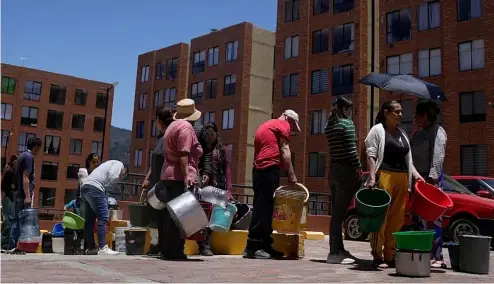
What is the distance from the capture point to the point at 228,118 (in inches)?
1916

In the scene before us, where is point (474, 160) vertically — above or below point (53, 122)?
below

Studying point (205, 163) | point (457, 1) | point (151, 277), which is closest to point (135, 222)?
point (205, 163)

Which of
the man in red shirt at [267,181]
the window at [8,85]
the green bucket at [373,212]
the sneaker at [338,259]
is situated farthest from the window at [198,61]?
the green bucket at [373,212]

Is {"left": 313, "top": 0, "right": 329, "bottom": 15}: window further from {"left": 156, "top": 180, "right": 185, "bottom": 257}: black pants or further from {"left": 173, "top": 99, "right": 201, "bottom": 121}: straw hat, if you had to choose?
{"left": 156, "top": 180, "right": 185, "bottom": 257}: black pants

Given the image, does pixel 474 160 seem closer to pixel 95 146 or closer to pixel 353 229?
pixel 353 229

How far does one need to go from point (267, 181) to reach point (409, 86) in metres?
2.79

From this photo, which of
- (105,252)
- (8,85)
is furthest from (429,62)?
(8,85)

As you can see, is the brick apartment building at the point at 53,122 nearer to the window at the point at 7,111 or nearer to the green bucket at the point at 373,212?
the window at the point at 7,111

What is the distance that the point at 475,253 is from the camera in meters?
5.97

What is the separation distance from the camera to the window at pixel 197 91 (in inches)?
2076

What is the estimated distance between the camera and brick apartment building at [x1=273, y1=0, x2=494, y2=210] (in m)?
32.1

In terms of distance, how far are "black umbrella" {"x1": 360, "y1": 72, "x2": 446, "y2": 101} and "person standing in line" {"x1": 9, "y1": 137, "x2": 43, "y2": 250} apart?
5508 millimetres

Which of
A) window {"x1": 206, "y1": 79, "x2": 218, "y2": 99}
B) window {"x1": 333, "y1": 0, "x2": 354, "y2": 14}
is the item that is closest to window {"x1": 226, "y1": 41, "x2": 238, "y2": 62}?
window {"x1": 206, "y1": 79, "x2": 218, "y2": 99}

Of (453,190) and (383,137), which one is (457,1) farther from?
(383,137)
